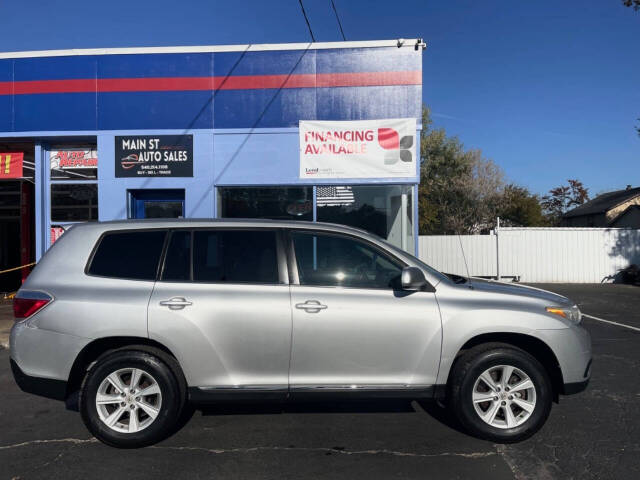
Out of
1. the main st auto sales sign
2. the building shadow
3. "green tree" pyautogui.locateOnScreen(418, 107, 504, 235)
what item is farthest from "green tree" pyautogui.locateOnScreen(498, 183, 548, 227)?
the main st auto sales sign

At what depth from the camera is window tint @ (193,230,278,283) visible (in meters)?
3.90

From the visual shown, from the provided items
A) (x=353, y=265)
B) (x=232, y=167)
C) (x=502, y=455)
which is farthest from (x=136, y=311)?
(x=232, y=167)

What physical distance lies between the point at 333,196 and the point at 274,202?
131 centimetres

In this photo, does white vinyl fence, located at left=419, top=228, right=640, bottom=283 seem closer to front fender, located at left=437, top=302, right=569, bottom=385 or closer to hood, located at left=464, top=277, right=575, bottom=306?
hood, located at left=464, top=277, right=575, bottom=306

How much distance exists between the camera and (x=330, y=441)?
387 cm

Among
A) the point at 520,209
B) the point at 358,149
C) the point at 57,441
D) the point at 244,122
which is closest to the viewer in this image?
the point at 57,441

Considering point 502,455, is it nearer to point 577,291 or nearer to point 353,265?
point 353,265

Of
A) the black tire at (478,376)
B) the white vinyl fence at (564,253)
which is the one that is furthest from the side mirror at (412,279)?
the white vinyl fence at (564,253)

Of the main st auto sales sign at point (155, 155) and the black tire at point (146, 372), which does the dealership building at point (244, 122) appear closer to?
the main st auto sales sign at point (155, 155)

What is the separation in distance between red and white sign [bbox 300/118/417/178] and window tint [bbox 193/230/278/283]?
20.7 ft

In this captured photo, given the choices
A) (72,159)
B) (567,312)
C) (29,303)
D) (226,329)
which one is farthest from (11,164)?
(567,312)

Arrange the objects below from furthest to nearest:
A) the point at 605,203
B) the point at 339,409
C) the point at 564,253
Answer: the point at 605,203
the point at 564,253
the point at 339,409

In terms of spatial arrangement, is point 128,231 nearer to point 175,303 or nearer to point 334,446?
point 175,303

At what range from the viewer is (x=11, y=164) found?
11078 millimetres
